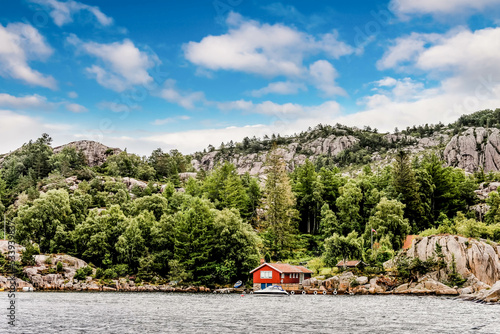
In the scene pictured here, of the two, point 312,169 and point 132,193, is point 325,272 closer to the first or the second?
point 312,169

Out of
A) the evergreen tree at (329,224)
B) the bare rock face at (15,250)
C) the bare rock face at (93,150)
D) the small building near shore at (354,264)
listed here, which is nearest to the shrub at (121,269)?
the bare rock face at (15,250)

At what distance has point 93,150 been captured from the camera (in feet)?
588

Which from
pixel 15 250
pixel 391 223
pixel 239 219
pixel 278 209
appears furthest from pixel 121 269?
pixel 391 223

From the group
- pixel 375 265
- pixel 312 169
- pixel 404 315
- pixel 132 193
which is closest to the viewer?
pixel 404 315

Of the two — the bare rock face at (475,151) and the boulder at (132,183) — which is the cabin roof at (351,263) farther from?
the bare rock face at (475,151)

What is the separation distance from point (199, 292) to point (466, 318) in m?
48.7

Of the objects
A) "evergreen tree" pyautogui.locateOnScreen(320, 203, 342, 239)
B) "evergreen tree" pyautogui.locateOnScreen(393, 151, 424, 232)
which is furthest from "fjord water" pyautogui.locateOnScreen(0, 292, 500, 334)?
"evergreen tree" pyautogui.locateOnScreen(393, 151, 424, 232)

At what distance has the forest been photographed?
273 feet

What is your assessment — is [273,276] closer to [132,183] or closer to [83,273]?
[83,273]

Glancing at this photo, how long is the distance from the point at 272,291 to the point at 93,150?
126177 millimetres

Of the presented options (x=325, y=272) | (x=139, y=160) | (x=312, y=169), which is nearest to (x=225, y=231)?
(x=325, y=272)

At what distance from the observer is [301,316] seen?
41062 mm

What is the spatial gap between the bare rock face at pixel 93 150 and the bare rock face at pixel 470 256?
13523cm

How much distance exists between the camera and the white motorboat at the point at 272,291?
74.4 m
